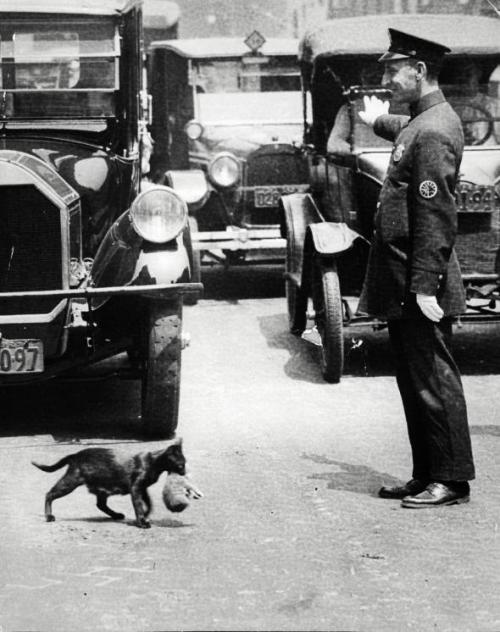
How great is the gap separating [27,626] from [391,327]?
218 centimetres

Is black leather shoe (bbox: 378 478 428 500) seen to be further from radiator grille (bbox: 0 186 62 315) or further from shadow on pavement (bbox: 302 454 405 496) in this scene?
radiator grille (bbox: 0 186 62 315)

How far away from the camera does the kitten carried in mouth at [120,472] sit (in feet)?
14.8

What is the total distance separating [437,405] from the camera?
4.91m

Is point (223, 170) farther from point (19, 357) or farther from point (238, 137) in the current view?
point (19, 357)

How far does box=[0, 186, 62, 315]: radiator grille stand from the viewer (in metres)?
6.18

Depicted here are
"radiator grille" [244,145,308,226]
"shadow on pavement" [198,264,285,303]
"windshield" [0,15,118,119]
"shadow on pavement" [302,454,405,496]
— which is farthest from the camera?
"radiator grille" [244,145,308,226]

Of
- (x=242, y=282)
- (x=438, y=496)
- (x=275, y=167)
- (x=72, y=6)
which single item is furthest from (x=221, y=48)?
(x=438, y=496)

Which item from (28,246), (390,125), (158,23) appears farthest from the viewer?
(158,23)

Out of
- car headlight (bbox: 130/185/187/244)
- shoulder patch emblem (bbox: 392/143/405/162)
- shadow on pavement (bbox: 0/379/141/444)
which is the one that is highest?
shoulder patch emblem (bbox: 392/143/405/162)

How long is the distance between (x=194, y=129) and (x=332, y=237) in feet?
16.5

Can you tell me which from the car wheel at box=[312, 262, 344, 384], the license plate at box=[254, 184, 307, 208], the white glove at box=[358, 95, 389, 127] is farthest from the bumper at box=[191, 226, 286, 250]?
the white glove at box=[358, 95, 389, 127]

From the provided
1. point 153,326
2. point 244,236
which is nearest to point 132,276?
point 153,326

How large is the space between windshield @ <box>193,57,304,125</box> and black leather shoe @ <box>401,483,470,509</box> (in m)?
8.46

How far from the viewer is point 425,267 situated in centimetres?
476
